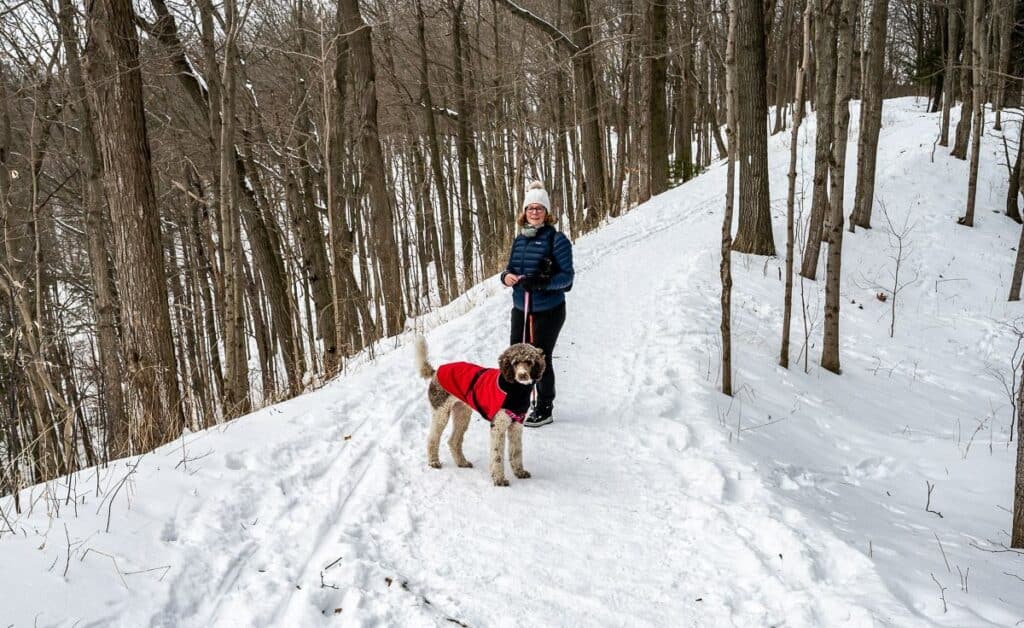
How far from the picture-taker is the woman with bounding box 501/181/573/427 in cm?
514

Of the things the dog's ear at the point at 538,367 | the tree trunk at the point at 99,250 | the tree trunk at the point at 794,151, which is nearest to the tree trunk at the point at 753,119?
the tree trunk at the point at 794,151

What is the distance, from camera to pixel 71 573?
2807mm

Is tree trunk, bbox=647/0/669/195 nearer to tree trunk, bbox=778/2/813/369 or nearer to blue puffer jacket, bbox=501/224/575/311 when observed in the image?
tree trunk, bbox=778/2/813/369

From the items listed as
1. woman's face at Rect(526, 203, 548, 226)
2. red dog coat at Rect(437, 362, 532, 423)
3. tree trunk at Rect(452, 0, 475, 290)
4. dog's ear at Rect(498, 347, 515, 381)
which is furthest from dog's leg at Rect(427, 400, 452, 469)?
tree trunk at Rect(452, 0, 475, 290)

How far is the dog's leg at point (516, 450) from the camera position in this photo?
14.9ft

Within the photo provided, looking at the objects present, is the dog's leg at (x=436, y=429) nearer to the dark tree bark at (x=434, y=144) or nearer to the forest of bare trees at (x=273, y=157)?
the forest of bare trees at (x=273, y=157)

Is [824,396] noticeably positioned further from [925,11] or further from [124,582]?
[925,11]

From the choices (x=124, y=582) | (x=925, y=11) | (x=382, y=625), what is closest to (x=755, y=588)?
(x=382, y=625)

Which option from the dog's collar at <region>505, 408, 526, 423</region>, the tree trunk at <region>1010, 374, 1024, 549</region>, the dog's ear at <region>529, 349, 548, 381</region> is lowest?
the tree trunk at <region>1010, 374, 1024, 549</region>

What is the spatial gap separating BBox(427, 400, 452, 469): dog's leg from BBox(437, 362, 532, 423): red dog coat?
0.16 meters

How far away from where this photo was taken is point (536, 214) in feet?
16.9

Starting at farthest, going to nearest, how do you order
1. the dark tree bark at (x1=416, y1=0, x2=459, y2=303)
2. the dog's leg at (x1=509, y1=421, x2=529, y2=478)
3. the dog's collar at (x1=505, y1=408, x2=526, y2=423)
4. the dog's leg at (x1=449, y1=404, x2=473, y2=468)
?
the dark tree bark at (x1=416, y1=0, x2=459, y2=303) → the dog's leg at (x1=449, y1=404, x2=473, y2=468) → the dog's leg at (x1=509, y1=421, x2=529, y2=478) → the dog's collar at (x1=505, y1=408, x2=526, y2=423)

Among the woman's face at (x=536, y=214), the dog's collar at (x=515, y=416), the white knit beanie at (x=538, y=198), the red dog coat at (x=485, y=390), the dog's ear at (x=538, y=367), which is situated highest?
the white knit beanie at (x=538, y=198)

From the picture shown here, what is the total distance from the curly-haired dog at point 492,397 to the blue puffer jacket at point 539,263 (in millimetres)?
1035
